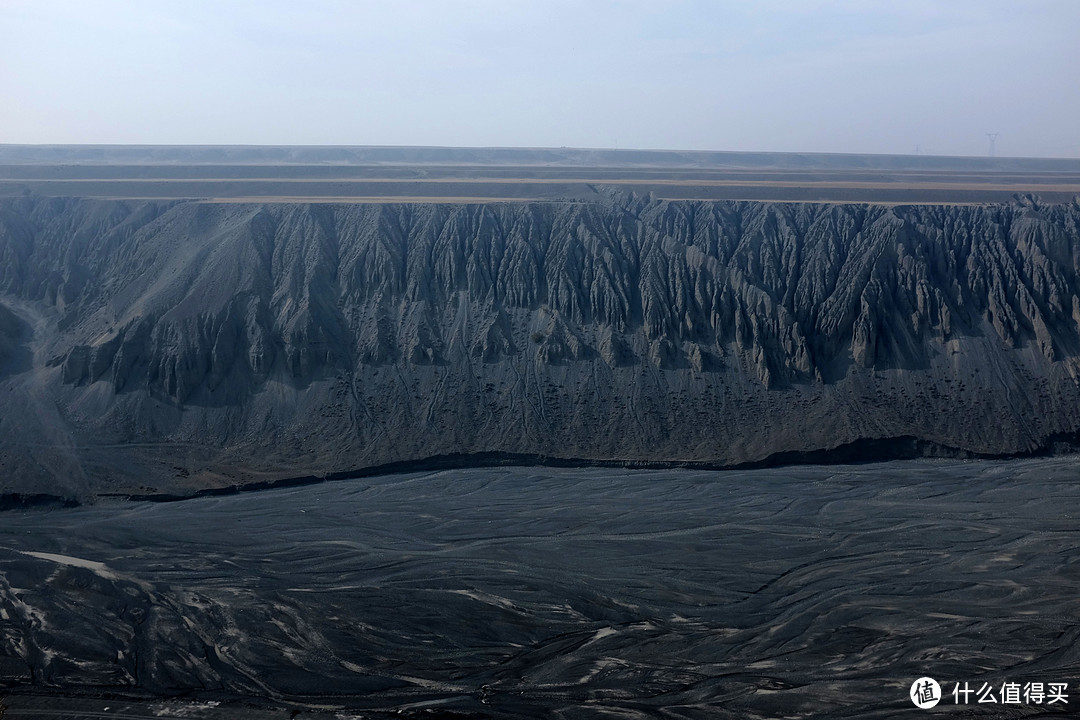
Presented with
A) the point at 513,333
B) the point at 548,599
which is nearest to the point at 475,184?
the point at 513,333

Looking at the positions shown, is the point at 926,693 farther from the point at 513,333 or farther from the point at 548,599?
the point at 513,333

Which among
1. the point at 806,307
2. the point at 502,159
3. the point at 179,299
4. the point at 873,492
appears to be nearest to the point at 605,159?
the point at 502,159

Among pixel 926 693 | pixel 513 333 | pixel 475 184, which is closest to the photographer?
pixel 926 693

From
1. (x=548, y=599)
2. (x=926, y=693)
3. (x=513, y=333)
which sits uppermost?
(x=513, y=333)

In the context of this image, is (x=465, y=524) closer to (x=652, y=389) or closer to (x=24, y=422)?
(x=652, y=389)

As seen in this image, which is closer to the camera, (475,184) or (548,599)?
(548,599)

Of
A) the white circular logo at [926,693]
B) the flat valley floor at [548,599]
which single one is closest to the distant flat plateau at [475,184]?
the flat valley floor at [548,599]

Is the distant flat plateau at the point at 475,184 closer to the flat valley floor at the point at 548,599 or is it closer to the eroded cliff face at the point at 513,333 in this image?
the eroded cliff face at the point at 513,333

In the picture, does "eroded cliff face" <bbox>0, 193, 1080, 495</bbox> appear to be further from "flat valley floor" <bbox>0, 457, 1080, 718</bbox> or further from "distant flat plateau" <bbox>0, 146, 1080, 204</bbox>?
"flat valley floor" <bbox>0, 457, 1080, 718</bbox>
